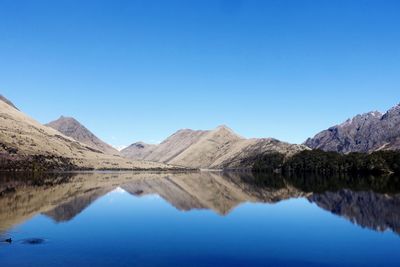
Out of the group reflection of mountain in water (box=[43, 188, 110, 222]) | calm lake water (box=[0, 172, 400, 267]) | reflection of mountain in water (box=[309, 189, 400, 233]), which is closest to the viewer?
calm lake water (box=[0, 172, 400, 267])

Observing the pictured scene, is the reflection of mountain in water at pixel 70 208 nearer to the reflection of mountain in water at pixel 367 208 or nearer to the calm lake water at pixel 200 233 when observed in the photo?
the calm lake water at pixel 200 233

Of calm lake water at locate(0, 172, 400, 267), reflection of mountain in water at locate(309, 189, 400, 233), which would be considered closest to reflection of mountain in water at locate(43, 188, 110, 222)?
calm lake water at locate(0, 172, 400, 267)

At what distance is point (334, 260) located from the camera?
149 feet

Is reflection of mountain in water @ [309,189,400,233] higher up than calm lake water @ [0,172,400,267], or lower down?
higher up

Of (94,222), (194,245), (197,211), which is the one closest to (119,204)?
(197,211)

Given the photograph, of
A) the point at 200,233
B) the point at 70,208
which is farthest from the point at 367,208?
the point at 70,208

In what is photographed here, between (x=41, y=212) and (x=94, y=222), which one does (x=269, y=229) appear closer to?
(x=94, y=222)

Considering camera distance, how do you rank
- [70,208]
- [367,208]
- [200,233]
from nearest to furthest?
[200,233] < [367,208] < [70,208]

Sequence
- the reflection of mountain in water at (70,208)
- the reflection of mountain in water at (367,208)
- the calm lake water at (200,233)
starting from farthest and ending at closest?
the reflection of mountain in water at (70,208) → the reflection of mountain in water at (367,208) → the calm lake water at (200,233)

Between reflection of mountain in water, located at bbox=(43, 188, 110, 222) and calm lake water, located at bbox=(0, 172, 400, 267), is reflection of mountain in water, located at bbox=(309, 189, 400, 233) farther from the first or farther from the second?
reflection of mountain in water, located at bbox=(43, 188, 110, 222)

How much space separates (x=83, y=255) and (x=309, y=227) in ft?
124

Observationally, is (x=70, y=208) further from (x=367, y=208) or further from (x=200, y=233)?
(x=367, y=208)

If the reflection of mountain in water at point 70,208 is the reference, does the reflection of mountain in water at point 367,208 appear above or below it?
above

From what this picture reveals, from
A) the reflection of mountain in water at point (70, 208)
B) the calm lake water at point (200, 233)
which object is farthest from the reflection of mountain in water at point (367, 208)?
the reflection of mountain in water at point (70, 208)
